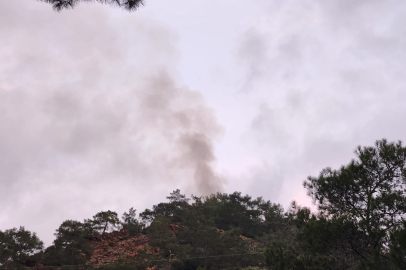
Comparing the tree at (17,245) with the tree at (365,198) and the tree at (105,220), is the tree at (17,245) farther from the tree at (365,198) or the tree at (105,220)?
the tree at (365,198)

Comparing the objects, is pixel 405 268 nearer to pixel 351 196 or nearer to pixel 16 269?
pixel 351 196

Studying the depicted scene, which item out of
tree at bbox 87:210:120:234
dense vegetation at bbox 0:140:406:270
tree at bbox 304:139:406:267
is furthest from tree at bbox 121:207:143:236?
tree at bbox 304:139:406:267

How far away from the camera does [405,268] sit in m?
7.62

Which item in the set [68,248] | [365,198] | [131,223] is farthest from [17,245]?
[365,198]

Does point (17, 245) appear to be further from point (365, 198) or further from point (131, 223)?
point (365, 198)

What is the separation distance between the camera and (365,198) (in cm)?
1104

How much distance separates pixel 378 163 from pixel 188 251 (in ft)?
57.1

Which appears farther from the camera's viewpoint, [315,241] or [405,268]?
[315,241]

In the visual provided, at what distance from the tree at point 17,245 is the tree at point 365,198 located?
20402 millimetres

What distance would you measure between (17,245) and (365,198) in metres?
22.7

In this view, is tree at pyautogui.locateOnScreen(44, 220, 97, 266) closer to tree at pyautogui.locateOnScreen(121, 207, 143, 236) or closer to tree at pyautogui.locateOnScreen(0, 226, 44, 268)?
tree at pyautogui.locateOnScreen(0, 226, 44, 268)

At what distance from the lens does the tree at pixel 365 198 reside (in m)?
9.88

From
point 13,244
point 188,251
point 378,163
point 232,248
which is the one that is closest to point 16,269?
point 13,244

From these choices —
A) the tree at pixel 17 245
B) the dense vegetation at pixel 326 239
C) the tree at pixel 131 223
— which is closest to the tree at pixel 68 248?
the dense vegetation at pixel 326 239
